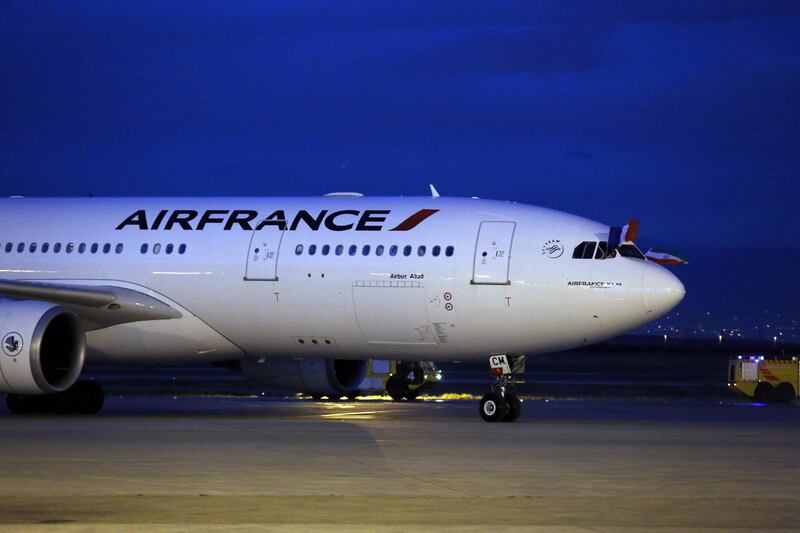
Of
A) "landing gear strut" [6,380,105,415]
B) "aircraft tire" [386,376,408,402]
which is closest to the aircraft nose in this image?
"landing gear strut" [6,380,105,415]

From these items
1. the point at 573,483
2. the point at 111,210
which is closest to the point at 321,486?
the point at 573,483

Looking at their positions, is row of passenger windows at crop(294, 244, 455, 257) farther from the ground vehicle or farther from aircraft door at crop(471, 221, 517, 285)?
the ground vehicle

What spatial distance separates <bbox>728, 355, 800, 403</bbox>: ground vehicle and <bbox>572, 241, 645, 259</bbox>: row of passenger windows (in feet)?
42.5

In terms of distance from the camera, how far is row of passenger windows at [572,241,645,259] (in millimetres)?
22406

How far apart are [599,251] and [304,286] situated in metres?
5.05

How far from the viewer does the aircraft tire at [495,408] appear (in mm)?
22578

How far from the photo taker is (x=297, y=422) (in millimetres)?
22141

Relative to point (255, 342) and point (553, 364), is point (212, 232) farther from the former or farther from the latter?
point (553, 364)

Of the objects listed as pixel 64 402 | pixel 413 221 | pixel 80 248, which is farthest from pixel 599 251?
pixel 64 402

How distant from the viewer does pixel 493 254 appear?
74.6ft

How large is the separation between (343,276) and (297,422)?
2.77 metres

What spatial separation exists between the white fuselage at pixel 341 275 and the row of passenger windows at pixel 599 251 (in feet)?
0.32

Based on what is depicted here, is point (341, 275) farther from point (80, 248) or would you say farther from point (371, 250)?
point (80, 248)

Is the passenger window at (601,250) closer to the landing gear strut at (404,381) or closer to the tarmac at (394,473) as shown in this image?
the tarmac at (394,473)
